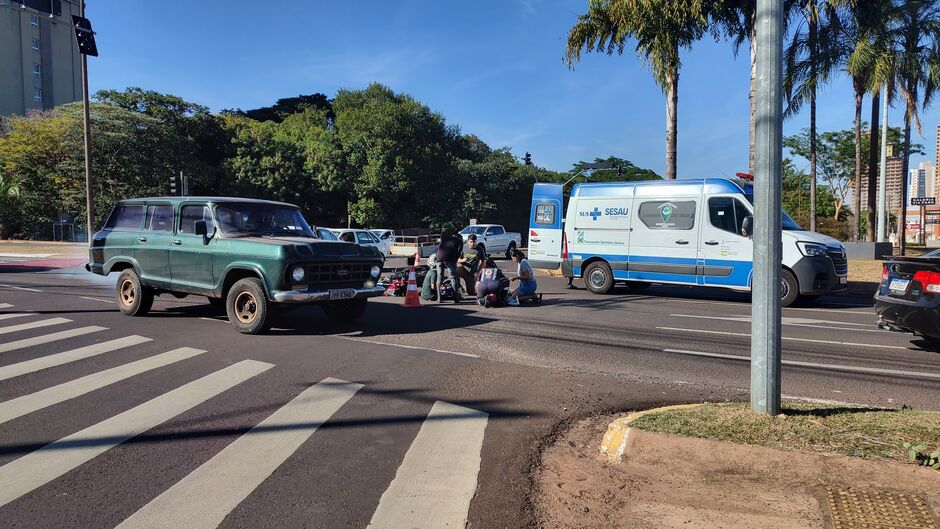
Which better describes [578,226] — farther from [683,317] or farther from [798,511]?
[798,511]

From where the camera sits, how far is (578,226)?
613 inches

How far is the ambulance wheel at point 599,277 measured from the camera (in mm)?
15047

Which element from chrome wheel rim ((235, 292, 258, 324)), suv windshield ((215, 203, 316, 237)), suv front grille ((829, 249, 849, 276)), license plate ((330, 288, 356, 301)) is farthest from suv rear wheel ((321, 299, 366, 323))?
suv front grille ((829, 249, 849, 276))

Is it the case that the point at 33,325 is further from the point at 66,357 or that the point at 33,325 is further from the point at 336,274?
the point at 336,274

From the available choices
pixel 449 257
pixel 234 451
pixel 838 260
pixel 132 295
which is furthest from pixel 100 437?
pixel 838 260

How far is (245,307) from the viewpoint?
29.3 ft

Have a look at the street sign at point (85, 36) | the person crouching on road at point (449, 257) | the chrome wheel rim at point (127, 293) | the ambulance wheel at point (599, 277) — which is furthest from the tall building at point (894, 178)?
the street sign at point (85, 36)

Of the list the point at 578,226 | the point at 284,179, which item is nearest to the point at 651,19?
the point at 578,226

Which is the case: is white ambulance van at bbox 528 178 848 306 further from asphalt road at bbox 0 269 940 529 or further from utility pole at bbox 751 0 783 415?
utility pole at bbox 751 0 783 415

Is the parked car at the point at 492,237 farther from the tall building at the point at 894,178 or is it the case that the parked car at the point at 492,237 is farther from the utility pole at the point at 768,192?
the utility pole at the point at 768,192

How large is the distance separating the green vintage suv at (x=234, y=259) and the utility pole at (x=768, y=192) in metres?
5.76

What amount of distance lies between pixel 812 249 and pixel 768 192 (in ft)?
29.9

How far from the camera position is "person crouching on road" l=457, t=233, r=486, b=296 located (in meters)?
13.5

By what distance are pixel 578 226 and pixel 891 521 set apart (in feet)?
41.1
